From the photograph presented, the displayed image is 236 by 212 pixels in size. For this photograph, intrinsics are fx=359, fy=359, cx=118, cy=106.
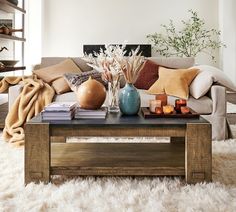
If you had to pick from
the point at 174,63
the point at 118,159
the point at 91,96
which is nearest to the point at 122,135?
the point at 118,159

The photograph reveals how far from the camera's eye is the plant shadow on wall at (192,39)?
7.56 meters

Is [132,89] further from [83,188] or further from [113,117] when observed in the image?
[83,188]

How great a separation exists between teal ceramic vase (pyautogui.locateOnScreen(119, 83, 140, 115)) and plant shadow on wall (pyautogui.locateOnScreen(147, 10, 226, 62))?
5364 mm

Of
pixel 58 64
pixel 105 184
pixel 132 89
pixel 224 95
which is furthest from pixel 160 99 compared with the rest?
pixel 58 64

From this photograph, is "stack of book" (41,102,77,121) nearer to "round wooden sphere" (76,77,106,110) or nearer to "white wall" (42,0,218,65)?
"round wooden sphere" (76,77,106,110)

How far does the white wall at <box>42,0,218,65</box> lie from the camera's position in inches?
307

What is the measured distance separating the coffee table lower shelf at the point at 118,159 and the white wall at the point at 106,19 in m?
5.59

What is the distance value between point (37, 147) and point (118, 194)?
528mm

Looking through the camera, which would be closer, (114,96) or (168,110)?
(168,110)

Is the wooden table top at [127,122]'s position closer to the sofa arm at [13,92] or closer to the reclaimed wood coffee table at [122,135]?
the reclaimed wood coffee table at [122,135]

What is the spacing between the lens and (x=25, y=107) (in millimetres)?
3320

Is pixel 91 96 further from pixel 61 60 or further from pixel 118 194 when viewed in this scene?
pixel 61 60

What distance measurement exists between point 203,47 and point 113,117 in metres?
5.96

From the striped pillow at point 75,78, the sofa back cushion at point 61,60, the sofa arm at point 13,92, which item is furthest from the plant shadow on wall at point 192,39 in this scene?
the sofa arm at point 13,92
